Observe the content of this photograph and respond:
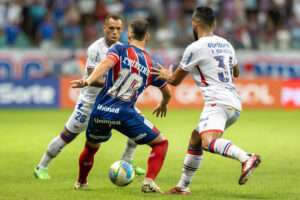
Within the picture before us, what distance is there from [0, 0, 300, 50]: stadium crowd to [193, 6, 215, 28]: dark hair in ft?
51.7

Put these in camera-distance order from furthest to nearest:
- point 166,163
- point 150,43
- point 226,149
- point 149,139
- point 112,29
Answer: point 150,43 → point 166,163 → point 112,29 → point 149,139 → point 226,149

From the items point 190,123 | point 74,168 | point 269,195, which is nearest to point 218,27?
point 190,123

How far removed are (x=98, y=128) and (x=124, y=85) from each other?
24.3 inches

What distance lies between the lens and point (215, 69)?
23.5 ft

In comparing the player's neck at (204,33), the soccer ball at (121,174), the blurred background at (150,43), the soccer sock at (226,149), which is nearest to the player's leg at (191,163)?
Answer: the soccer ball at (121,174)

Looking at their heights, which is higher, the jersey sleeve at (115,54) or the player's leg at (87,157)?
the jersey sleeve at (115,54)

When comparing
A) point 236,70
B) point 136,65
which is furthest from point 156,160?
point 236,70

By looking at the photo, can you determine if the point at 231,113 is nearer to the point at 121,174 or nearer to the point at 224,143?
the point at 224,143

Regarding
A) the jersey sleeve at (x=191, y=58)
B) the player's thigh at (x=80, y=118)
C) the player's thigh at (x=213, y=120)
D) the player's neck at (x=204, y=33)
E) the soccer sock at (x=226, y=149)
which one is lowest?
the player's thigh at (x=80, y=118)

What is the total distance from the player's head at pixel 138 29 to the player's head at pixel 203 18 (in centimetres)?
61

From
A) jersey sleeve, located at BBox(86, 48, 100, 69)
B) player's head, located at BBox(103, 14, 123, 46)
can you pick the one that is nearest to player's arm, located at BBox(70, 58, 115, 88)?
jersey sleeve, located at BBox(86, 48, 100, 69)

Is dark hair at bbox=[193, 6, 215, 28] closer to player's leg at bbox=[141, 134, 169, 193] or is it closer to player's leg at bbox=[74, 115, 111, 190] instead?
player's leg at bbox=[141, 134, 169, 193]

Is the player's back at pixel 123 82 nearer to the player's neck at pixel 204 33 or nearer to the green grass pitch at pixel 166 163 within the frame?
the player's neck at pixel 204 33

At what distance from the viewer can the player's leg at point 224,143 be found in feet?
20.6
